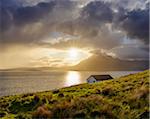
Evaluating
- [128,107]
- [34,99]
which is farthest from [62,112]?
[34,99]

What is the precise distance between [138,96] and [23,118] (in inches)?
280

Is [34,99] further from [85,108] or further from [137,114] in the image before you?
[137,114]

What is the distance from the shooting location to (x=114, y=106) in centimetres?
1984

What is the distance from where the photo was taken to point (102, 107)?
62.2 ft

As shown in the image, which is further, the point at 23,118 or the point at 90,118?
the point at 23,118

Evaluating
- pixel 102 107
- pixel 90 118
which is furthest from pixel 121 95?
pixel 90 118

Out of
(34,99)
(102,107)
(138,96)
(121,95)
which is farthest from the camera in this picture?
(34,99)

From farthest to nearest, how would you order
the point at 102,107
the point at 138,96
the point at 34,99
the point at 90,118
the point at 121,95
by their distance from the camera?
the point at 34,99 → the point at 121,95 → the point at 138,96 → the point at 102,107 → the point at 90,118

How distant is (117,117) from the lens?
58.0 feet

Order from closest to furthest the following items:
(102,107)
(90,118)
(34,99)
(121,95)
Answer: (90,118) < (102,107) < (121,95) < (34,99)

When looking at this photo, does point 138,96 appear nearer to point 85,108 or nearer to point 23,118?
point 85,108

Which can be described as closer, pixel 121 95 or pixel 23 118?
pixel 23 118

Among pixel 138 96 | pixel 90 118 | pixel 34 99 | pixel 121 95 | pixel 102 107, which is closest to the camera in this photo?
pixel 90 118

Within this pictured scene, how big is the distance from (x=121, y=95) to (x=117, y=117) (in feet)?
21.3
